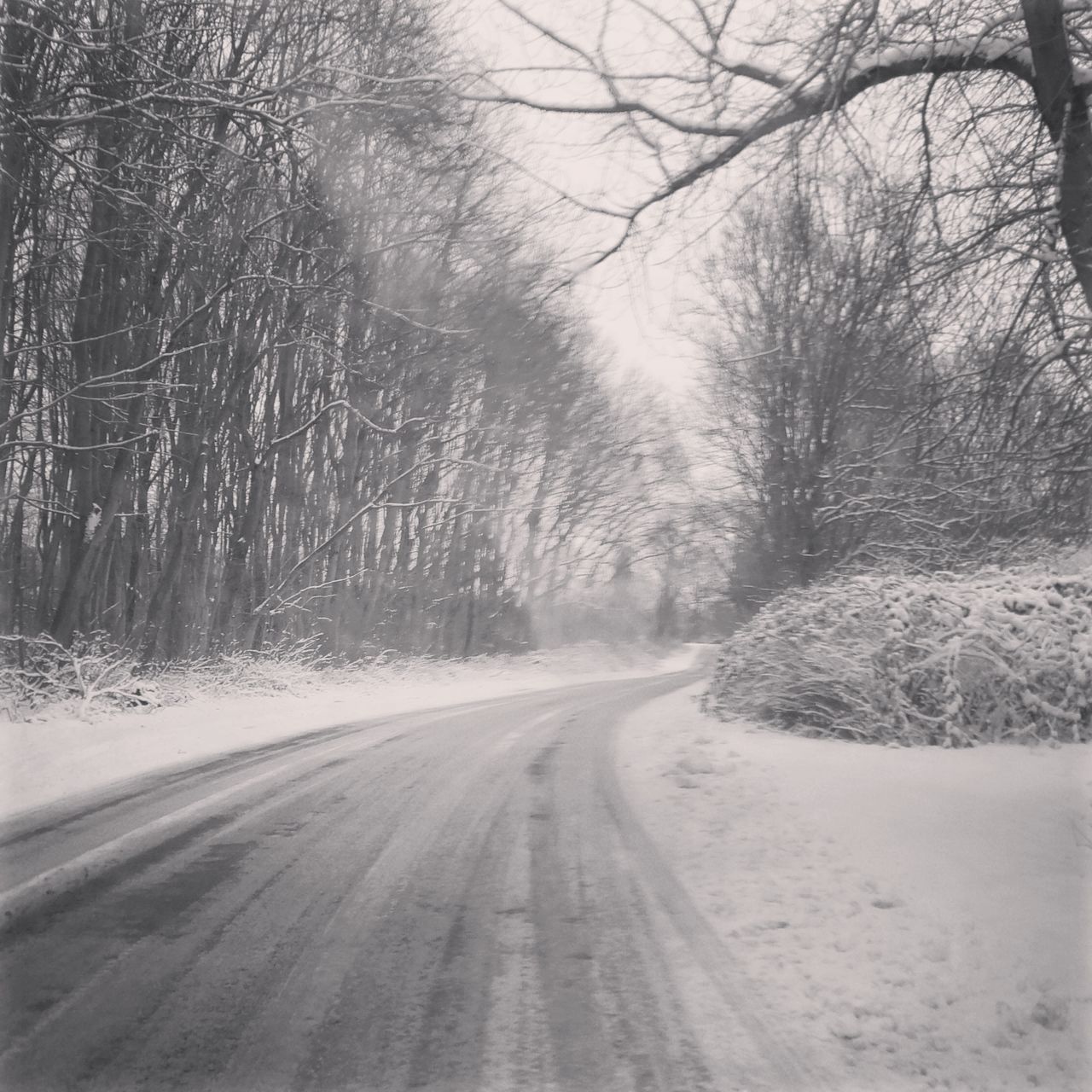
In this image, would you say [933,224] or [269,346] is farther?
[269,346]

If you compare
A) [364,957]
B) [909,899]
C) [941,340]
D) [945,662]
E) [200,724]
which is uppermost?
[941,340]

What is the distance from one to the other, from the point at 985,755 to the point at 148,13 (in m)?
9.27

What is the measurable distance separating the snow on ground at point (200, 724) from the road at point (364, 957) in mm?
1651

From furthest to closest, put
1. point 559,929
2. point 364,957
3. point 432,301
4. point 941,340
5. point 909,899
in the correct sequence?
point 432,301 < point 941,340 < point 909,899 < point 559,929 < point 364,957

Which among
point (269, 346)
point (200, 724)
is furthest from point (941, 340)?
point (269, 346)

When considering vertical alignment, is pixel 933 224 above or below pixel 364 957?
above

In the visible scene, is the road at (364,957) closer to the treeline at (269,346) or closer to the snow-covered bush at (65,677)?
the treeline at (269,346)

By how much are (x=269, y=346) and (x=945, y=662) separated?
1169 centimetres

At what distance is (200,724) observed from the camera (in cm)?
1152

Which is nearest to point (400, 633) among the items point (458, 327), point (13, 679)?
point (13, 679)

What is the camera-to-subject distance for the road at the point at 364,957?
2605 millimetres

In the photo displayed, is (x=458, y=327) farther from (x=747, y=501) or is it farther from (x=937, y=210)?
(x=747, y=501)

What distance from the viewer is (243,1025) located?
280cm

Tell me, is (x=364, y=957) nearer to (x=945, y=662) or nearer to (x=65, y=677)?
(x=945, y=662)
